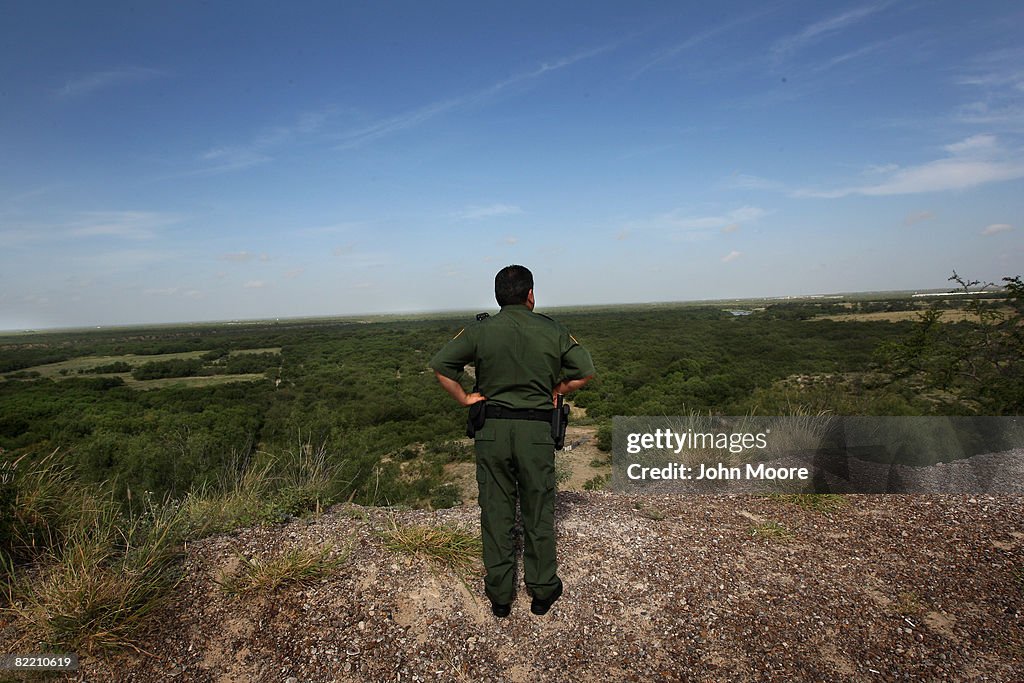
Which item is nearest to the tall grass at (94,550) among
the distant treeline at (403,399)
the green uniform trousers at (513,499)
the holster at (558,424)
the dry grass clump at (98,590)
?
the dry grass clump at (98,590)

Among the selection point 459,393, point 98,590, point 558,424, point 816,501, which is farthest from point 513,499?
point 816,501

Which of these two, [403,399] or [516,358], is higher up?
[516,358]

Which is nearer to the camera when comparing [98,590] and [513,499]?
[98,590]

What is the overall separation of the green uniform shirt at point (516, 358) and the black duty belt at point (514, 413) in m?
0.03

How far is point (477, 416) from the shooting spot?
2848 millimetres

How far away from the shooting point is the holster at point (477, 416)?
285 cm

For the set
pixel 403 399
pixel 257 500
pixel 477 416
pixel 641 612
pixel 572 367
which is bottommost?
pixel 403 399

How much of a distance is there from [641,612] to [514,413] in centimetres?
142

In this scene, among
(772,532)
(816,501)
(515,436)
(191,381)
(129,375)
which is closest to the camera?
(515,436)

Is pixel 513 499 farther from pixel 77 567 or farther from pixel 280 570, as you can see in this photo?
pixel 77 567

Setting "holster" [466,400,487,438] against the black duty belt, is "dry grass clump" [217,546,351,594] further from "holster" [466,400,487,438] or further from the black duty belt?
the black duty belt

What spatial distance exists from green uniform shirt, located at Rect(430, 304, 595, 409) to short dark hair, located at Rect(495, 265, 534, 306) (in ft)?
0.34

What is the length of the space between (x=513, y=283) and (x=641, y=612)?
6.94 ft

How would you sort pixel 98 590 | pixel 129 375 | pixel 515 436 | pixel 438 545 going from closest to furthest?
pixel 98 590
pixel 515 436
pixel 438 545
pixel 129 375
